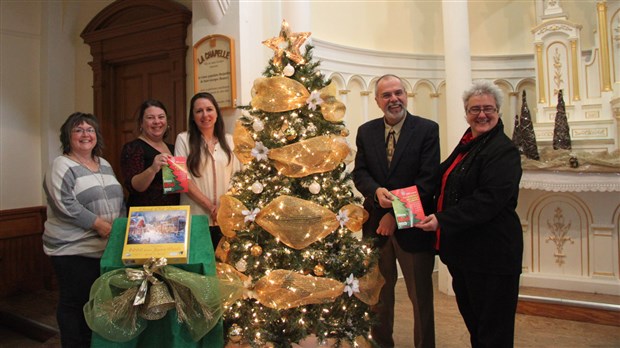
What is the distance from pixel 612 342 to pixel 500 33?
326 centimetres

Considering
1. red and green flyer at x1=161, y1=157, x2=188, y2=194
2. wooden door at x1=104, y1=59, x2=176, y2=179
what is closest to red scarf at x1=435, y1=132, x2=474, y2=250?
red and green flyer at x1=161, y1=157, x2=188, y2=194

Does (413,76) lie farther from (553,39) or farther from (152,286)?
(152,286)

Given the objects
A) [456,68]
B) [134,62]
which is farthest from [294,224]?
[134,62]

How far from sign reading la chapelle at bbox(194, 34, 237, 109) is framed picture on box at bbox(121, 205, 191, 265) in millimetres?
1336

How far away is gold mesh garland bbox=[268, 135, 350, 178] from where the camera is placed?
2.46m

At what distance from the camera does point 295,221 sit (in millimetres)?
2393

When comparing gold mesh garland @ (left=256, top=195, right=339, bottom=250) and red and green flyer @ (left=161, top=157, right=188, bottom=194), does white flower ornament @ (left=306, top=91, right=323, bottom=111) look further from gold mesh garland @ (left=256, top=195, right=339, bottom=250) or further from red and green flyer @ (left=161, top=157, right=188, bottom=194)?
red and green flyer @ (left=161, top=157, right=188, bottom=194)

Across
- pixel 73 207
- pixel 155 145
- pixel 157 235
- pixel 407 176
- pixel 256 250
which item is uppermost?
pixel 155 145

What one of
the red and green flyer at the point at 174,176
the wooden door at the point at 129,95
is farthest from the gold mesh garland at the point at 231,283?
the wooden door at the point at 129,95

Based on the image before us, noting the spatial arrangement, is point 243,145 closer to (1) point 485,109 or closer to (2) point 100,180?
(2) point 100,180

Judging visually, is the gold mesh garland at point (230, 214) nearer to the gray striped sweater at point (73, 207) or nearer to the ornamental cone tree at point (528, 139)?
the gray striped sweater at point (73, 207)

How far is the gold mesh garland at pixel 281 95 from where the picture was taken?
2504 millimetres

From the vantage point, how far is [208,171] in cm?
270

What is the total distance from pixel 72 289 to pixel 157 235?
2.30 feet
